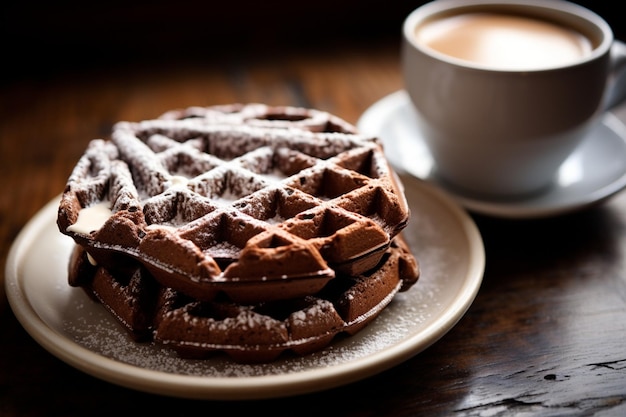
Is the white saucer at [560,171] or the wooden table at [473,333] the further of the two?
the white saucer at [560,171]

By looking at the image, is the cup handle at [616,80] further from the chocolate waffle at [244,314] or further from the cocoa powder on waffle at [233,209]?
the chocolate waffle at [244,314]

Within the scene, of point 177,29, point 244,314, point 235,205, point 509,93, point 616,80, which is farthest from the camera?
point 177,29

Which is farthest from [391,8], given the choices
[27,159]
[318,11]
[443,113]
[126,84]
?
[27,159]

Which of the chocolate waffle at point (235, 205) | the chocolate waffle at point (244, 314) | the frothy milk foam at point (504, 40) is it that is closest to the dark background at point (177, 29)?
the frothy milk foam at point (504, 40)

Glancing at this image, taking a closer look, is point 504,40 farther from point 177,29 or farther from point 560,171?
point 177,29

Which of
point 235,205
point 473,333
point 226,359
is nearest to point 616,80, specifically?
point 473,333

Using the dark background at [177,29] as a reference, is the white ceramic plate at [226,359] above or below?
below

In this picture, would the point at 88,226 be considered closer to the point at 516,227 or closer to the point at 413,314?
the point at 413,314
